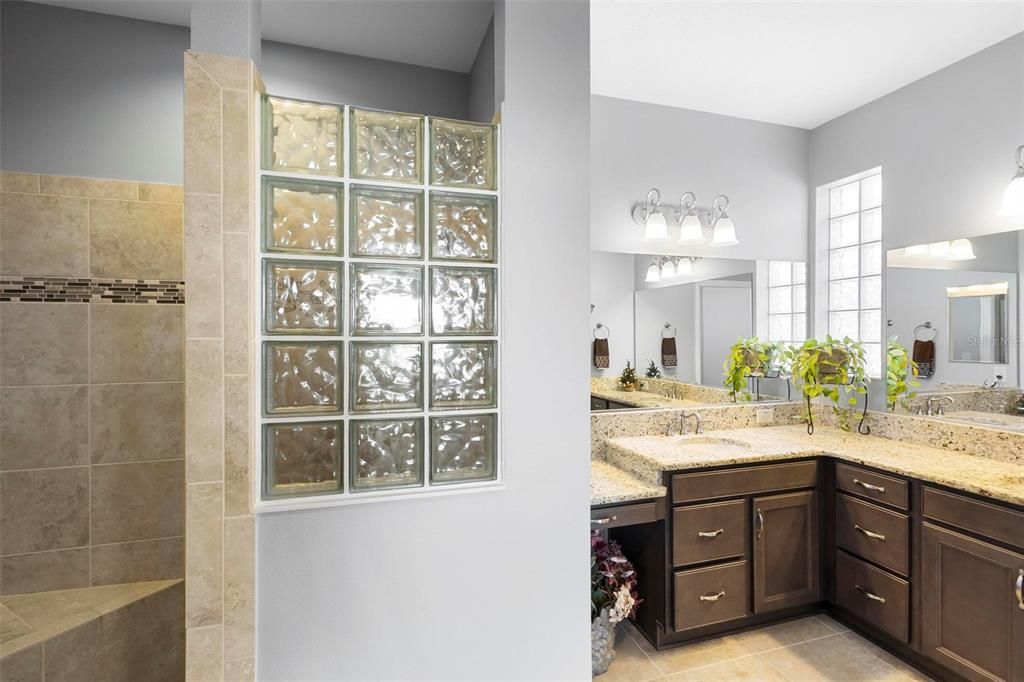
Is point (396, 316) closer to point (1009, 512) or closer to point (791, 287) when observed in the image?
point (1009, 512)

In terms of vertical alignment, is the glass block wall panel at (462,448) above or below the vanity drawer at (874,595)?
above

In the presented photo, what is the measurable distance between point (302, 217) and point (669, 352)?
2107 mm

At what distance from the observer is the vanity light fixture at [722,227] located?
289cm

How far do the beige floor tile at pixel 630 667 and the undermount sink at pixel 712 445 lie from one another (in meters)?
0.94

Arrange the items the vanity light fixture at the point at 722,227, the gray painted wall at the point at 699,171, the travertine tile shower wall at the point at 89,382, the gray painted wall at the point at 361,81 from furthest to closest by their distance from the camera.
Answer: the vanity light fixture at the point at 722,227 < the gray painted wall at the point at 699,171 < the gray painted wall at the point at 361,81 < the travertine tile shower wall at the point at 89,382

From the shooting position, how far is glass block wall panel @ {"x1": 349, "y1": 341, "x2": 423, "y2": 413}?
1407mm

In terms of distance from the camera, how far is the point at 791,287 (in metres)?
3.15

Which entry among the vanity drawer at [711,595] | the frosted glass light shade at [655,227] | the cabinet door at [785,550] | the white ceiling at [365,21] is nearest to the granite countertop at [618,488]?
the vanity drawer at [711,595]

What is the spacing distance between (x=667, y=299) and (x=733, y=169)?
96cm

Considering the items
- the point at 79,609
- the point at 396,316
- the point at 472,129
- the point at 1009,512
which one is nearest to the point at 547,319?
the point at 396,316

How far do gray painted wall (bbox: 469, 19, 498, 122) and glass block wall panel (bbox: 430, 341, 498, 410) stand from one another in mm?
834

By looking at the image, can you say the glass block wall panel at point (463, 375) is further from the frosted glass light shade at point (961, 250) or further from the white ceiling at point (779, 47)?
the frosted glass light shade at point (961, 250)

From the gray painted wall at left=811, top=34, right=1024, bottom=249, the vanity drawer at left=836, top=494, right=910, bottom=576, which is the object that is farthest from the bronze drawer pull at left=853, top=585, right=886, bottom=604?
the gray painted wall at left=811, top=34, right=1024, bottom=249

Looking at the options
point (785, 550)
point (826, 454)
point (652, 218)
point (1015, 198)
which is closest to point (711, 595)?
point (785, 550)
